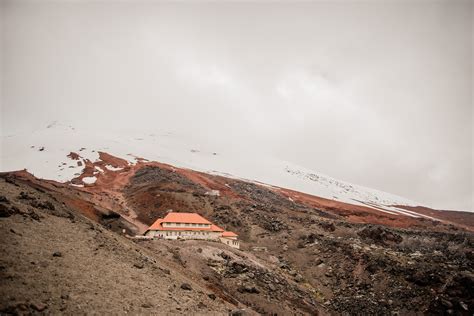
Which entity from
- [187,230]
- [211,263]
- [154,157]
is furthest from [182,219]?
[154,157]

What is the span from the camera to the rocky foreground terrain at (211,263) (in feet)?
59.7

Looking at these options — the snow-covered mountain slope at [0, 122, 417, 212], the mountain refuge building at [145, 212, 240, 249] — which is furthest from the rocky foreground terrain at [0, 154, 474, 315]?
the snow-covered mountain slope at [0, 122, 417, 212]

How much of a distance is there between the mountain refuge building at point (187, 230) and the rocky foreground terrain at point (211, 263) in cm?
369

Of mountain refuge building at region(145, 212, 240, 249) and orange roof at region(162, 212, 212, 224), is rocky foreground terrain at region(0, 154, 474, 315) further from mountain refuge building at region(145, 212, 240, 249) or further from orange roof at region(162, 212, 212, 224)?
orange roof at region(162, 212, 212, 224)

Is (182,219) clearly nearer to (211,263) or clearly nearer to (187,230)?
(187,230)

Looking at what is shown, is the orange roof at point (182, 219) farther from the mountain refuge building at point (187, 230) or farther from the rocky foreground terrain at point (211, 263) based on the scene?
the rocky foreground terrain at point (211, 263)

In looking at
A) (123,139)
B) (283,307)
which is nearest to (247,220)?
(283,307)

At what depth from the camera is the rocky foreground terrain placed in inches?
716

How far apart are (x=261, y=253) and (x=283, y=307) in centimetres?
1652

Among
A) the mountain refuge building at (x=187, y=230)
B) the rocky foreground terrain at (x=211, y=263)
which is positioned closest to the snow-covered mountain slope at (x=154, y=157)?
the rocky foreground terrain at (x=211, y=263)

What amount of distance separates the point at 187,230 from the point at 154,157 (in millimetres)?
75173

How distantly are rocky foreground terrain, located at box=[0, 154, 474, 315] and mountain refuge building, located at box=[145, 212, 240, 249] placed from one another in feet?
12.1

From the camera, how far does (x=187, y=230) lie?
46.1 m

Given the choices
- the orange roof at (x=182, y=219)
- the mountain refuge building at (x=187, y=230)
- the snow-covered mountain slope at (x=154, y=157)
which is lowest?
the mountain refuge building at (x=187, y=230)
